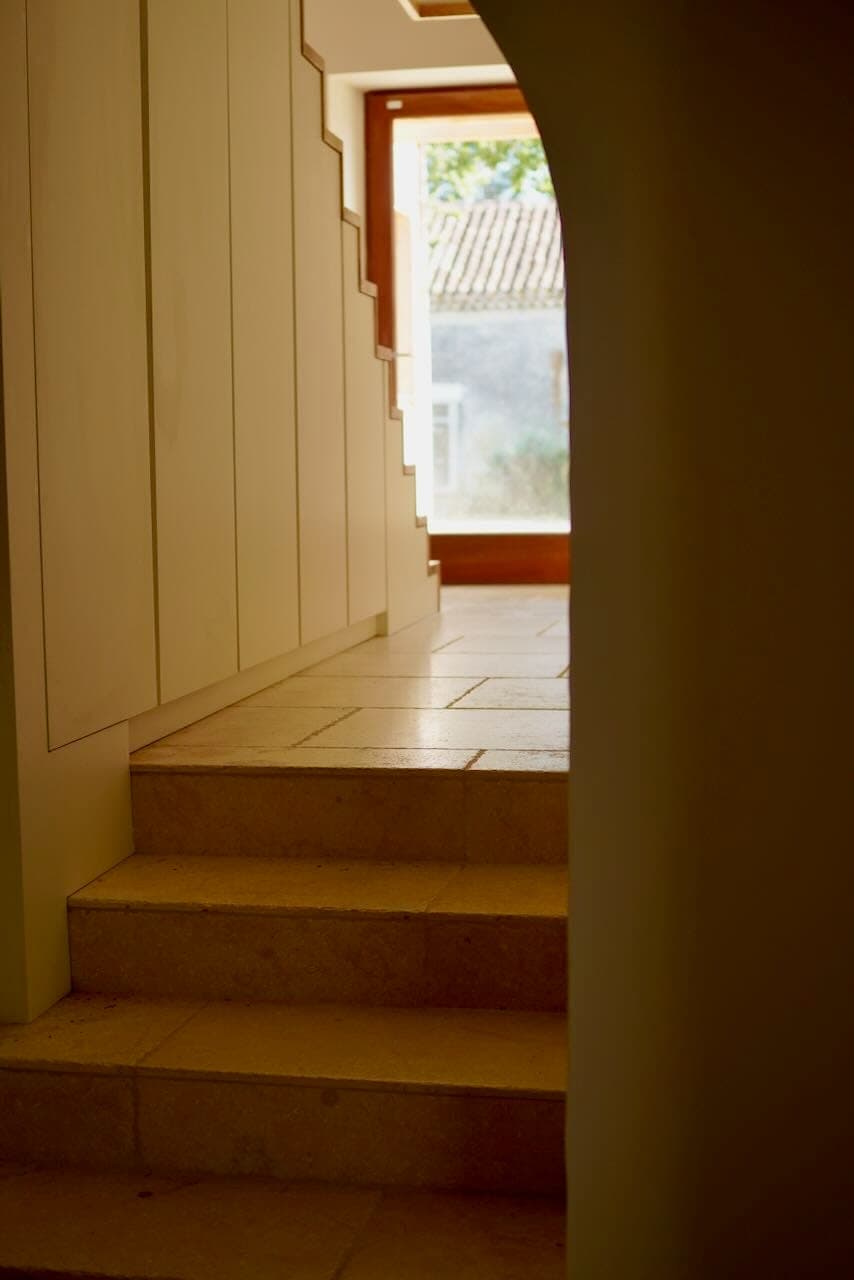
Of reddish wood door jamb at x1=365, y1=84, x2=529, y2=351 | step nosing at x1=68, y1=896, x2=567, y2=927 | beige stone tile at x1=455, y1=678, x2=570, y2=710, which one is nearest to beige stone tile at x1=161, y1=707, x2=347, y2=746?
beige stone tile at x1=455, y1=678, x2=570, y2=710

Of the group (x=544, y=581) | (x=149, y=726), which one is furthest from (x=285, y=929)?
(x=544, y=581)

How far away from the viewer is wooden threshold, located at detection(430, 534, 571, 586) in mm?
8070

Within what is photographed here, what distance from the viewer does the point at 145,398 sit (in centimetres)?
321

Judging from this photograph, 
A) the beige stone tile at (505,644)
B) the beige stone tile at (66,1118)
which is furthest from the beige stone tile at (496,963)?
the beige stone tile at (505,644)

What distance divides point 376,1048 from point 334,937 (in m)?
0.26

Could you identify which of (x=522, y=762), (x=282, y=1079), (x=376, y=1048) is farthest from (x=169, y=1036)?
(x=522, y=762)

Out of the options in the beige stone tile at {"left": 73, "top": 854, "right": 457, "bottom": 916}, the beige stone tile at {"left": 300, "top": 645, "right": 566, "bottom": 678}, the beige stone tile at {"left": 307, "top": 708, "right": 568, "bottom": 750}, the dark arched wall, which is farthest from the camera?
the beige stone tile at {"left": 300, "top": 645, "right": 566, "bottom": 678}

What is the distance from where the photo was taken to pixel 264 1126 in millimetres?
2471

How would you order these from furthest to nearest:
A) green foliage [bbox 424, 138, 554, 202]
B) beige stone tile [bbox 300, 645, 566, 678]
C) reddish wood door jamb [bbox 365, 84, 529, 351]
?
1. green foliage [bbox 424, 138, 554, 202]
2. reddish wood door jamb [bbox 365, 84, 529, 351]
3. beige stone tile [bbox 300, 645, 566, 678]

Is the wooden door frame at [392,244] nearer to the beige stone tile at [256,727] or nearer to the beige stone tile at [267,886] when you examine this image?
the beige stone tile at [256,727]

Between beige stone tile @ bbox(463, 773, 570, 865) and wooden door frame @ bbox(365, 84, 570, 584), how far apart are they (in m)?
4.61

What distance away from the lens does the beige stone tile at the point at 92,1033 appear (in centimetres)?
252

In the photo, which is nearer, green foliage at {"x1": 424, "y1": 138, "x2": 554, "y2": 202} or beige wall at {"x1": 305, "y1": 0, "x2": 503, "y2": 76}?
beige wall at {"x1": 305, "y1": 0, "x2": 503, "y2": 76}

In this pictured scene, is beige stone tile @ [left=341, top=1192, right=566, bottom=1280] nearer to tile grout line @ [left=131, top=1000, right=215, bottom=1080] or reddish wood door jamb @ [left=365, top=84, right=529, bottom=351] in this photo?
tile grout line @ [left=131, top=1000, right=215, bottom=1080]
